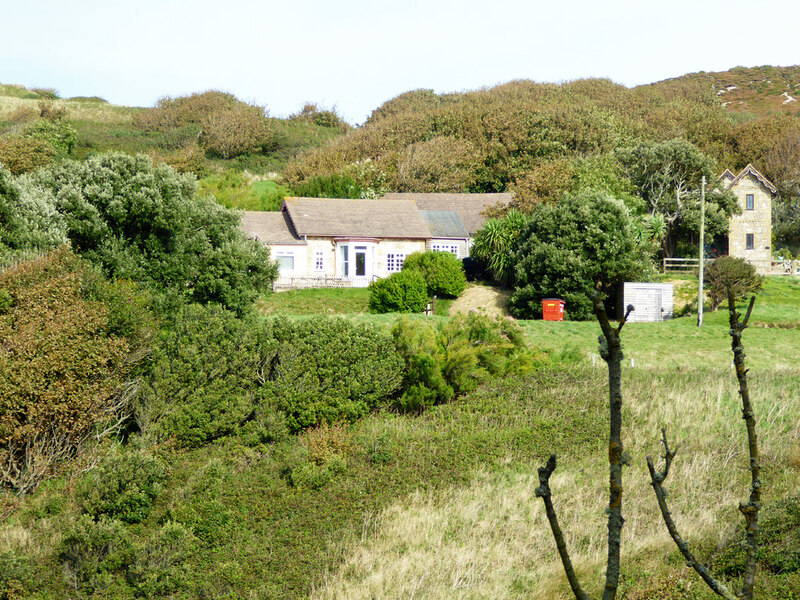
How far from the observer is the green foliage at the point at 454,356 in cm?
1662

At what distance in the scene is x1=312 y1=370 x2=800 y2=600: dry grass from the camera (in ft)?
30.4

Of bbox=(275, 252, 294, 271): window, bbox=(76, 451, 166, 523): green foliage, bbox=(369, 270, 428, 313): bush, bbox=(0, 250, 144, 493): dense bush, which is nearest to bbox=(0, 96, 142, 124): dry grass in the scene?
bbox=(275, 252, 294, 271): window

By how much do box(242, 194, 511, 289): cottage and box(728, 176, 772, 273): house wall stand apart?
665 inches

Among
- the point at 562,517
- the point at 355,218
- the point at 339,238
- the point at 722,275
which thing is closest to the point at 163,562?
the point at 562,517

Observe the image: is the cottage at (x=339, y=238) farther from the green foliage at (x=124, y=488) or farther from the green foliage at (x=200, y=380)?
the green foliage at (x=124, y=488)

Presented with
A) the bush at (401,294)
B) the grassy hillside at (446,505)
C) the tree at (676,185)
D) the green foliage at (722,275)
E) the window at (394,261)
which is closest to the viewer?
the grassy hillside at (446,505)

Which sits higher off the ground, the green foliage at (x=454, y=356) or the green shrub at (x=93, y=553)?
the green foliage at (x=454, y=356)

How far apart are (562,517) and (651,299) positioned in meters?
22.3

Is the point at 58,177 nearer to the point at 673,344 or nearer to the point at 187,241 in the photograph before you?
the point at 187,241

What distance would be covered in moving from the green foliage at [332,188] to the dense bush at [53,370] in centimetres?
3740

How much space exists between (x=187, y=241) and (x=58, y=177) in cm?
412

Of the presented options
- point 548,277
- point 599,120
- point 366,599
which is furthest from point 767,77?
point 366,599

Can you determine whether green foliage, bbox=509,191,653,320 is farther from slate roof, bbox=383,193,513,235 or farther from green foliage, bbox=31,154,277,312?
slate roof, bbox=383,193,513,235

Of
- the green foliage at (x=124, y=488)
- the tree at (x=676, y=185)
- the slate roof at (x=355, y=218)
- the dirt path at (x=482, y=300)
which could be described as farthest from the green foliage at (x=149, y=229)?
the tree at (x=676, y=185)
